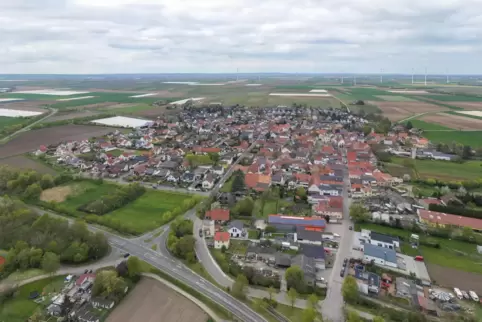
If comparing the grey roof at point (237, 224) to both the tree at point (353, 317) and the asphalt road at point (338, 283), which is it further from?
the tree at point (353, 317)

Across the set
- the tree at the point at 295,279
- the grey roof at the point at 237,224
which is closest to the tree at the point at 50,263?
the grey roof at the point at 237,224

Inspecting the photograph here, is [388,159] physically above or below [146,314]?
above

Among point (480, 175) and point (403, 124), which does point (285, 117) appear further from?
point (480, 175)

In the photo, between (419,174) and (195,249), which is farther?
(419,174)

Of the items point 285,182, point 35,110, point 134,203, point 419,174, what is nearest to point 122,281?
point 134,203

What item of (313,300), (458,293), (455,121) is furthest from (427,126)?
(313,300)

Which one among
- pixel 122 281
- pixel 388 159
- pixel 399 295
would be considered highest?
pixel 388 159

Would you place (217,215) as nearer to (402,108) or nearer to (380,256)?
(380,256)
